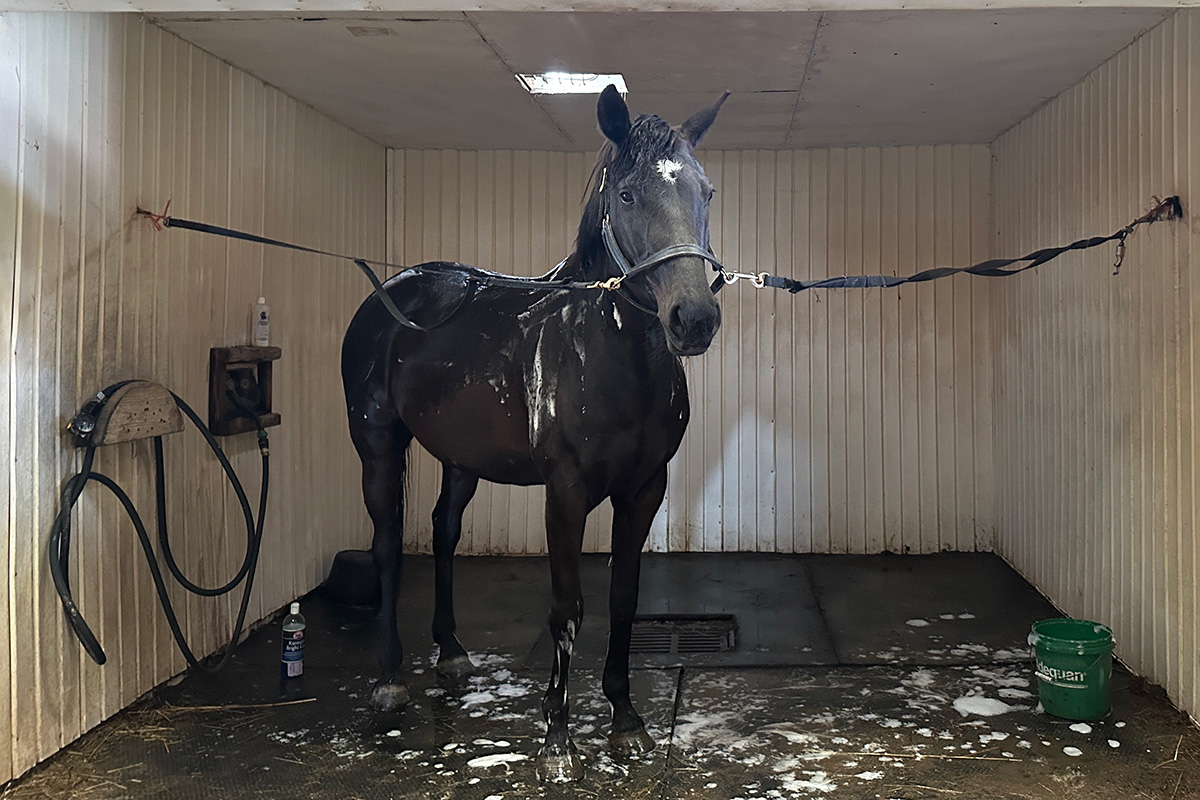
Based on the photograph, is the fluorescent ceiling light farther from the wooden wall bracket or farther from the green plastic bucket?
the green plastic bucket

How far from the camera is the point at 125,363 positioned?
2887mm

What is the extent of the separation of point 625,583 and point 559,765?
57 cm

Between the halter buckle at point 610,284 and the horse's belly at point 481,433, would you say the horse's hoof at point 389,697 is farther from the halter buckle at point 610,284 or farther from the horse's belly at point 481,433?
the halter buckle at point 610,284

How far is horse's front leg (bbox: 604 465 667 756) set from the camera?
8.79 feet

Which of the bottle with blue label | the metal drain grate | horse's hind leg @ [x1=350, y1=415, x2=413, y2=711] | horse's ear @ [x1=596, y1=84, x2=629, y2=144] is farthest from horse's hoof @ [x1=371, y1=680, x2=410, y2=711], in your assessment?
horse's ear @ [x1=596, y1=84, x2=629, y2=144]

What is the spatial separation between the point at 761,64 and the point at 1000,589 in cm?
278

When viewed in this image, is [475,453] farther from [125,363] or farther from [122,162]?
[122,162]

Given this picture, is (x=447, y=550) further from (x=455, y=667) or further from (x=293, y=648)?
(x=293, y=648)

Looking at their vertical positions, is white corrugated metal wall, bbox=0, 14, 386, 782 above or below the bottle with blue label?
above

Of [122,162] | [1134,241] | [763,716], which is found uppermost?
[122,162]

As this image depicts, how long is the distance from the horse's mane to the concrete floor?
4.85 ft

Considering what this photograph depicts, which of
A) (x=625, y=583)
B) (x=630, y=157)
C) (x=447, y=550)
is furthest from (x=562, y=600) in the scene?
(x=630, y=157)

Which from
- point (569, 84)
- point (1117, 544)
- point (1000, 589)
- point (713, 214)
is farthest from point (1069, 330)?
point (569, 84)

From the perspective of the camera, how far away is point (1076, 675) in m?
2.75
